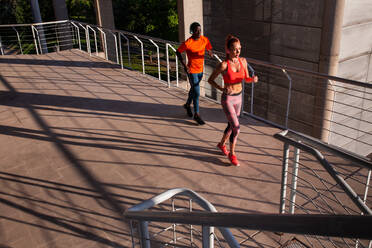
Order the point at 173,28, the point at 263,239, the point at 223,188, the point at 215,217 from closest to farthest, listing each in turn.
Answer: the point at 215,217, the point at 263,239, the point at 223,188, the point at 173,28

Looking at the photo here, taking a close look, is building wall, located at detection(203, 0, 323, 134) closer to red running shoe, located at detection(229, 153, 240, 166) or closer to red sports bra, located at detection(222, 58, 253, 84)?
red running shoe, located at detection(229, 153, 240, 166)

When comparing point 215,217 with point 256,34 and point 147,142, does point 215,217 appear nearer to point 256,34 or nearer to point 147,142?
point 147,142

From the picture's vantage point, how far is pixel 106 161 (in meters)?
4.47

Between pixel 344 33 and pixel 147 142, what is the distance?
508cm

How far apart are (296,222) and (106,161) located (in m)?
3.65

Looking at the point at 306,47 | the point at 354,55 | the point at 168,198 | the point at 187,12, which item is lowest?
the point at 354,55

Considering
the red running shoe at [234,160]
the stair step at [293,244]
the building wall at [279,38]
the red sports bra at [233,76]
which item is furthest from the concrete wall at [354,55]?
the stair step at [293,244]

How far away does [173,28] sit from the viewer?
24.1 m

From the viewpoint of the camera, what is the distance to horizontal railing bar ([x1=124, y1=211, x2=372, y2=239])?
3.01ft

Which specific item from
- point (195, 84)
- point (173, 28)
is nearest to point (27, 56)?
point (195, 84)

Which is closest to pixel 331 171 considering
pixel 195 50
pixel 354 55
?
pixel 195 50

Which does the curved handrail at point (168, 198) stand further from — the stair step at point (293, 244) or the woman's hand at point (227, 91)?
the woman's hand at point (227, 91)

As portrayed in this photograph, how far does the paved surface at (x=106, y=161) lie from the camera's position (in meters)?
3.46

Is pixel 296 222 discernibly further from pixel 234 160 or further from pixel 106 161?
pixel 106 161
